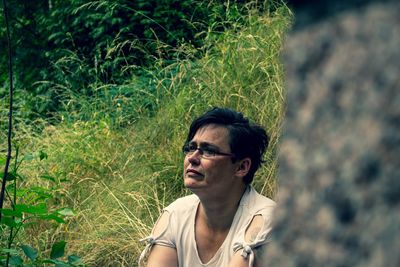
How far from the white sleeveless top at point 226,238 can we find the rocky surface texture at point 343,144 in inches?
149

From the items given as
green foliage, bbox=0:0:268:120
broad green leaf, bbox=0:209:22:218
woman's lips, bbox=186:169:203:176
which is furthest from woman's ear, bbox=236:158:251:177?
green foliage, bbox=0:0:268:120

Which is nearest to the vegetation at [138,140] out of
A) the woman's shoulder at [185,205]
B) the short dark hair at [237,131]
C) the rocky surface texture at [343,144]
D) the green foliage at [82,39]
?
the green foliage at [82,39]

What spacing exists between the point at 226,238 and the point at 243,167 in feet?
1.29

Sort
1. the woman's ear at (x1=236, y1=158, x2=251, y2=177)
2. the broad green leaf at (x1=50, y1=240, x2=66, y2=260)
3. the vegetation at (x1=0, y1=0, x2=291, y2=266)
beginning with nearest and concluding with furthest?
the broad green leaf at (x1=50, y1=240, x2=66, y2=260)
the woman's ear at (x1=236, y1=158, x2=251, y2=177)
the vegetation at (x1=0, y1=0, x2=291, y2=266)

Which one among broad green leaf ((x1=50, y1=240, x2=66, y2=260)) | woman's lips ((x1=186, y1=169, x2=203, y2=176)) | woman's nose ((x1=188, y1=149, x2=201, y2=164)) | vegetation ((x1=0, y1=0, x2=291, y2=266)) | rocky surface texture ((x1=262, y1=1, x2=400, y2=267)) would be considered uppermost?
rocky surface texture ((x1=262, y1=1, x2=400, y2=267))

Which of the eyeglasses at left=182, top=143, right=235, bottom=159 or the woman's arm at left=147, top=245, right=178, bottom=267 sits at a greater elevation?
the eyeglasses at left=182, top=143, right=235, bottom=159

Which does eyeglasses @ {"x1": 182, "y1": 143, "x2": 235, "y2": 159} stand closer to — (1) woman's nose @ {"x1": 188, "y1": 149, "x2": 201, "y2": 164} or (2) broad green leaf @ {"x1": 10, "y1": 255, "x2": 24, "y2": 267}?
(1) woman's nose @ {"x1": 188, "y1": 149, "x2": 201, "y2": 164}

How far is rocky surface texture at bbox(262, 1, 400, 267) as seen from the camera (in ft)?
2.27

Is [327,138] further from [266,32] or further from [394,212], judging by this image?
[266,32]

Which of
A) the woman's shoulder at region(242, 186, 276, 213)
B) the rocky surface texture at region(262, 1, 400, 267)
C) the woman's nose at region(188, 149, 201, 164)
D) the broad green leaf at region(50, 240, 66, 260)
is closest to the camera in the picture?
the rocky surface texture at region(262, 1, 400, 267)

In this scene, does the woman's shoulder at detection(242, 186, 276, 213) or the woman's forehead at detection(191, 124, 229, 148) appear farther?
the woman's forehead at detection(191, 124, 229, 148)

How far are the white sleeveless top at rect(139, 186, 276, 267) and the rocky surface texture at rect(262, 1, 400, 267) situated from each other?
12.4 feet

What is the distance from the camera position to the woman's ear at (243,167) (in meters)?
4.94

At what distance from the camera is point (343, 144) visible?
0.72 metres
